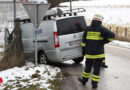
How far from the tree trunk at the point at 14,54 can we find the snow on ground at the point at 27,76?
1.22ft

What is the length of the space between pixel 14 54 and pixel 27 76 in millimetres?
1599

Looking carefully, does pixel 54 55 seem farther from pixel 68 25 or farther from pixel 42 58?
pixel 68 25

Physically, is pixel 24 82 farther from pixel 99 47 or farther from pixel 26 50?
pixel 26 50

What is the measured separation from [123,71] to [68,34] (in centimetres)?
226

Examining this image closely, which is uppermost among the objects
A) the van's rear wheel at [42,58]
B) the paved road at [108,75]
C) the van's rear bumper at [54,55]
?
the van's rear bumper at [54,55]

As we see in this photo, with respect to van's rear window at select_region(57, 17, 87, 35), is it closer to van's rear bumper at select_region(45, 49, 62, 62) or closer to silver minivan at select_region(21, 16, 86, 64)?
silver minivan at select_region(21, 16, 86, 64)

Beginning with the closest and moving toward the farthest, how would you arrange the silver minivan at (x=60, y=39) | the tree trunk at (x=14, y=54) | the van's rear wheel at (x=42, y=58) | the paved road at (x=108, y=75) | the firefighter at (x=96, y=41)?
the firefighter at (x=96, y=41), the paved road at (x=108, y=75), the silver minivan at (x=60, y=39), the tree trunk at (x=14, y=54), the van's rear wheel at (x=42, y=58)

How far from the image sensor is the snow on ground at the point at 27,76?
693 cm

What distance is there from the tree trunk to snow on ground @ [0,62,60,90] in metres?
0.37

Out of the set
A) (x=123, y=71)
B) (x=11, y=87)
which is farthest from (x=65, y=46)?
(x=11, y=87)

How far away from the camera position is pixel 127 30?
18.1 meters

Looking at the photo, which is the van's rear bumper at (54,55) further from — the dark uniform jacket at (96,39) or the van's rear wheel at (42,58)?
the dark uniform jacket at (96,39)

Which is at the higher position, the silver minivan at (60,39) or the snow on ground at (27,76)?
the silver minivan at (60,39)

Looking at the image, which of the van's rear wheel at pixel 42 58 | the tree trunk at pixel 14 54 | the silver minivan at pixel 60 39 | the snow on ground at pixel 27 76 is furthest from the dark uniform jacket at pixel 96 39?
the tree trunk at pixel 14 54
